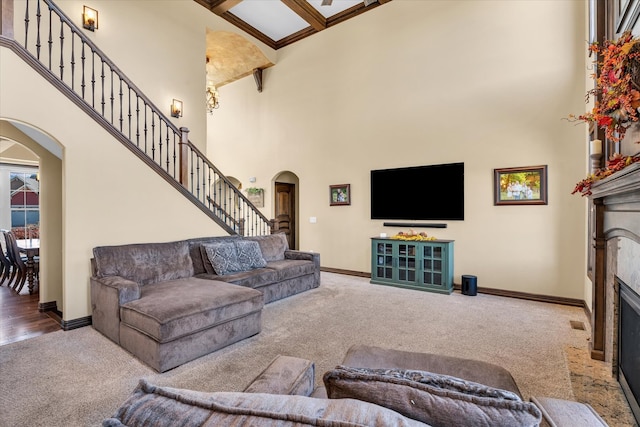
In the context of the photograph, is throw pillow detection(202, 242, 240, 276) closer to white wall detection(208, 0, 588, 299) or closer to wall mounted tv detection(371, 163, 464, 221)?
white wall detection(208, 0, 588, 299)

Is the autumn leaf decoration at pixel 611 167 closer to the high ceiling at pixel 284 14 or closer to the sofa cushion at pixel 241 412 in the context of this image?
the sofa cushion at pixel 241 412

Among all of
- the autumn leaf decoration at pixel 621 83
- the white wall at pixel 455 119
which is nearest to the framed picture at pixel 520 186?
the white wall at pixel 455 119

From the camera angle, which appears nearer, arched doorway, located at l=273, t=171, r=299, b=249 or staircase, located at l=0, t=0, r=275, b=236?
staircase, located at l=0, t=0, r=275, b=236

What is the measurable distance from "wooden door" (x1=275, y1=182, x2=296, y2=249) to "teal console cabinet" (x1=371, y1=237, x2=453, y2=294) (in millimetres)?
3237

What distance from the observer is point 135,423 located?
2.03 ft

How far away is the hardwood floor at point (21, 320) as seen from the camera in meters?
3.17

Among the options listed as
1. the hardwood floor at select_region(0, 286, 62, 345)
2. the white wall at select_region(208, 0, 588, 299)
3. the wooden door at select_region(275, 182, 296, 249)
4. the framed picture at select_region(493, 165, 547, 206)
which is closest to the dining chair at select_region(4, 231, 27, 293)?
the hardwood floor at select_region(0, 286, 62, 345)

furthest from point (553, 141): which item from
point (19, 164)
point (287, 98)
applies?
point (19, 164)

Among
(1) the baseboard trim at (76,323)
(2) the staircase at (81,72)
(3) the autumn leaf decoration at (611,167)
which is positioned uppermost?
(2) the staircase at (81,72)

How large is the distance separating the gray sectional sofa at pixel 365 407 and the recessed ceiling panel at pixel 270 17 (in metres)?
6.89

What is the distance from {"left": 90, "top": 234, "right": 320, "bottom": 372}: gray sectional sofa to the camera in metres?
2.53

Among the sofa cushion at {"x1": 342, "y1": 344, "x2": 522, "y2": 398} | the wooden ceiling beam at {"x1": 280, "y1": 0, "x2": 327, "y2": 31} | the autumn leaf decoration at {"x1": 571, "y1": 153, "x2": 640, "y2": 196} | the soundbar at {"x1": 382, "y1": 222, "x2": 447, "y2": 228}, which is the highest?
the wooden ceiling beam at {"x1": 280, "y1": 0, "x2": 327, "y2": 31}

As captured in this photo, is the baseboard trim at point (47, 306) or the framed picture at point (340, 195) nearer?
the baseboard trim at point (47, 306)

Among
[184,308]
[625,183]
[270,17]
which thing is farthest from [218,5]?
[625,183]
